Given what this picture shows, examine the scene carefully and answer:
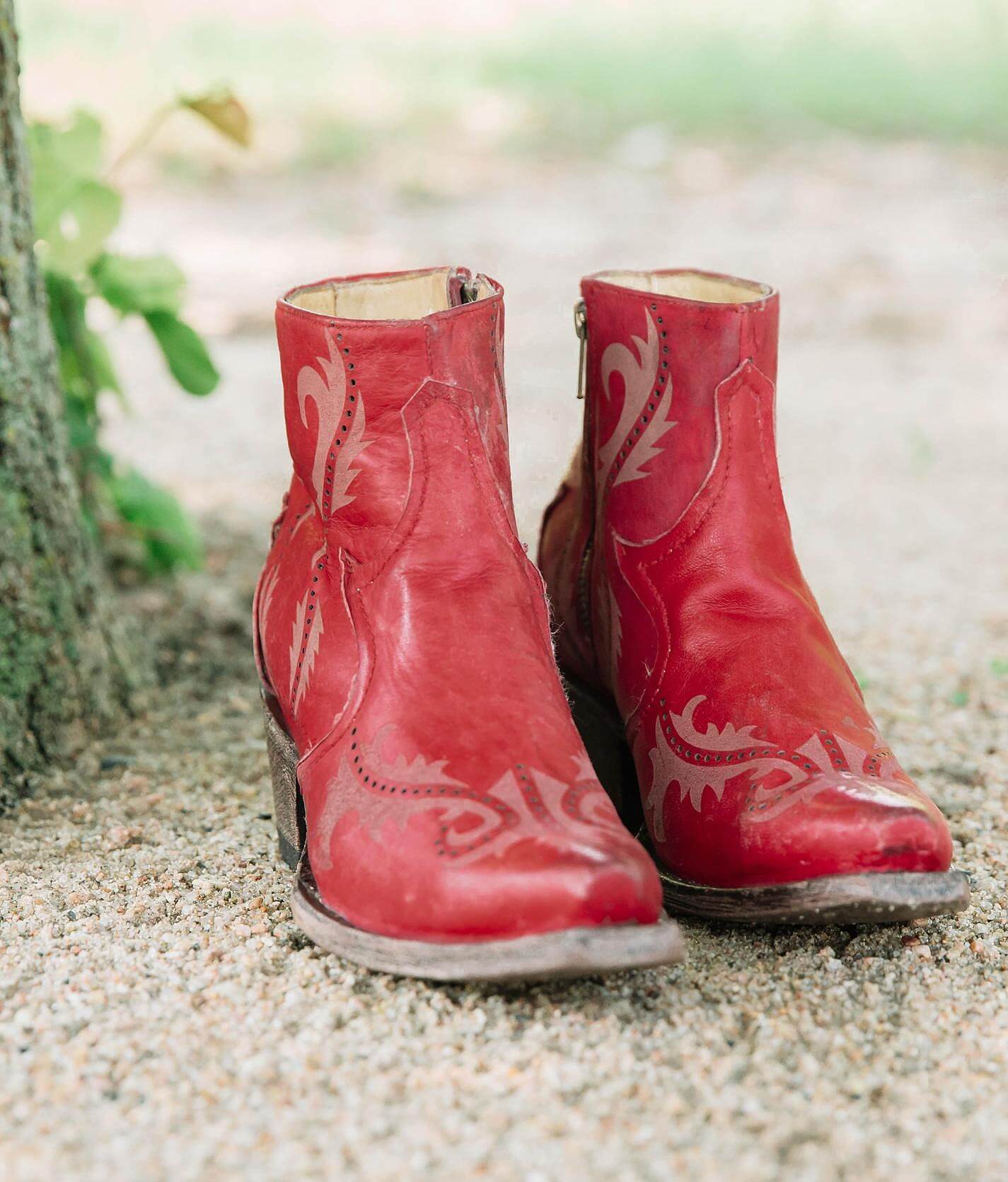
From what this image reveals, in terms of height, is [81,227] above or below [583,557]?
above

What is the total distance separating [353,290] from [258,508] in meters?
1.53

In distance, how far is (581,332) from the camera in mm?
1434

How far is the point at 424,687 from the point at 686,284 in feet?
2.00

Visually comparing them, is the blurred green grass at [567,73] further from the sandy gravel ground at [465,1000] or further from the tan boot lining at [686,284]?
the tan boot lining at [686,284]

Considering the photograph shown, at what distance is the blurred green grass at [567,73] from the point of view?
6.81m

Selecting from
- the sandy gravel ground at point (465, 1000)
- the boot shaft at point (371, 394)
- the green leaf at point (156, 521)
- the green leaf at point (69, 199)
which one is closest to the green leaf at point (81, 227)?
the green leaf at point (69, 199)

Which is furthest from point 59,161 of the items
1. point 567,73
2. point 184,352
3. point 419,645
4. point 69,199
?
point 567,73

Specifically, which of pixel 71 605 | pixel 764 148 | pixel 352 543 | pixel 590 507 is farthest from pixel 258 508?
pixel 764 148

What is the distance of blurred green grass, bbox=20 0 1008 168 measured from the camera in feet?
22.4

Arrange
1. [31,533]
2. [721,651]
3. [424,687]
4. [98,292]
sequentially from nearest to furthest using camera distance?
[424,687] → [721,651] → [31,533] → [98,292]

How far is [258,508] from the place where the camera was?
280 centimetres

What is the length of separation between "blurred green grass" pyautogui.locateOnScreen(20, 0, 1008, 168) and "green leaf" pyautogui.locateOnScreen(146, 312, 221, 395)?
15.9 feet
